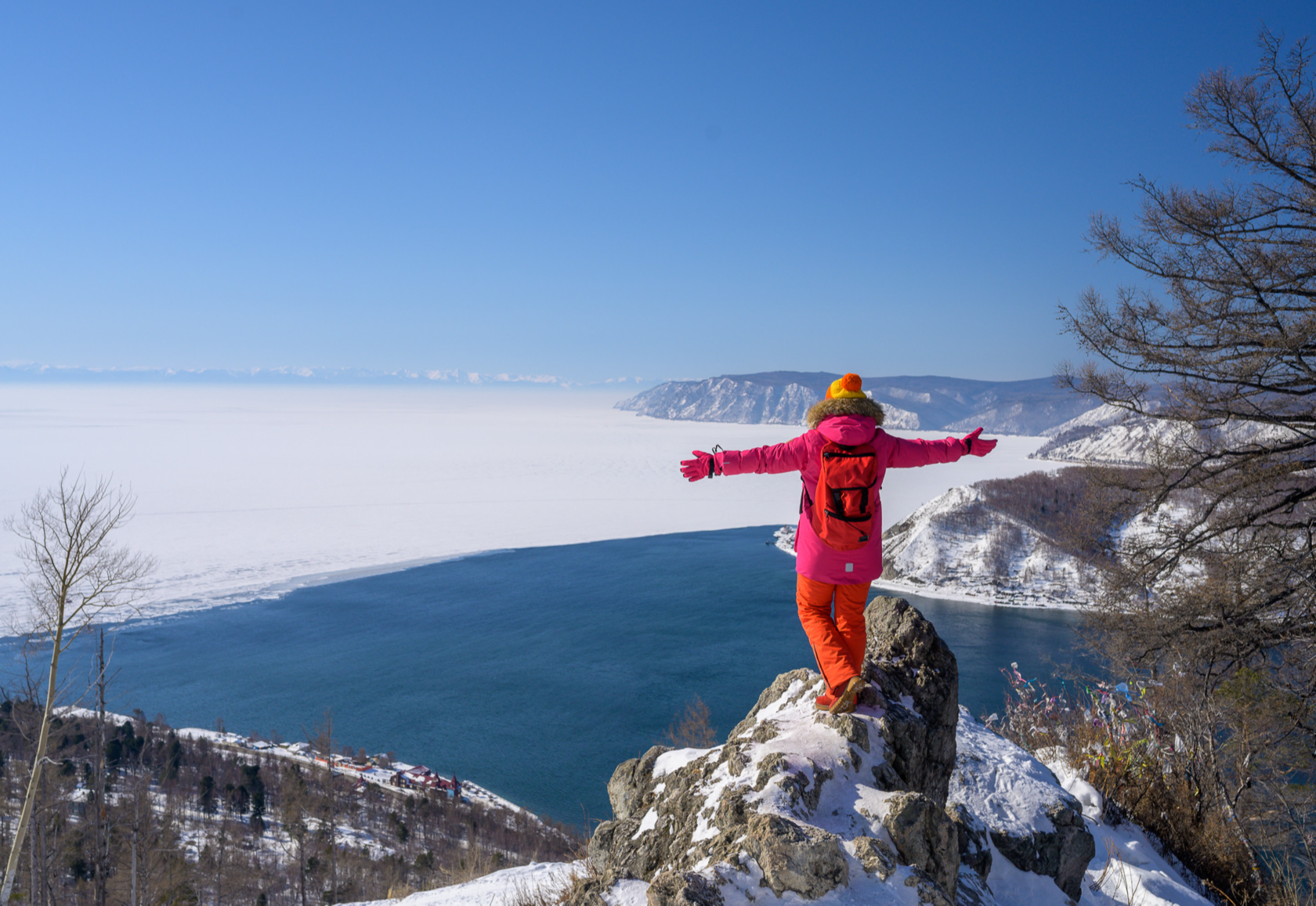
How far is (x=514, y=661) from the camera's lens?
126 ft

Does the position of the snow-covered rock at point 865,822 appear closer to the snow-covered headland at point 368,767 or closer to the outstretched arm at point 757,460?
the outstretched arm at point 757,460

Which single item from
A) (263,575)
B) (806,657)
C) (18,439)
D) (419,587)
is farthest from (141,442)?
(806,657)

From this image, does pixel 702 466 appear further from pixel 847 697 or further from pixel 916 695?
pixel 916 695

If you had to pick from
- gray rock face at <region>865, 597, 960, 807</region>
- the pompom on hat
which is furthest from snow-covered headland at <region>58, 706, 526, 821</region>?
the pompom on hat

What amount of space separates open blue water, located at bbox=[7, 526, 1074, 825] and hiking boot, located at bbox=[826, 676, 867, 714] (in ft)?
75.1

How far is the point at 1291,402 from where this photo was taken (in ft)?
21.9

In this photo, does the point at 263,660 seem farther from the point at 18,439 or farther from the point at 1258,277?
the point at 18,439

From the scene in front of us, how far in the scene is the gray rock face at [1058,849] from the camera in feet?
14.2

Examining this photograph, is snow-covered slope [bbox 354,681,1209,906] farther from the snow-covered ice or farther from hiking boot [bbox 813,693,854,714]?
the snow-covered ice

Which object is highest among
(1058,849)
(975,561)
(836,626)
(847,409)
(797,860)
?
(847,409)

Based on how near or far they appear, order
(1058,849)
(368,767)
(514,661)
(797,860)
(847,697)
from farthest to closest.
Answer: (514,661) < (368,767) < (1058,849) < (847,697) < (797,860)

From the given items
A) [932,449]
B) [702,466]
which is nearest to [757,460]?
[702,466]

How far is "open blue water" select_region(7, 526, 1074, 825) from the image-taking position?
30.3 metres

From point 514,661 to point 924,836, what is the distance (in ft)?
123
